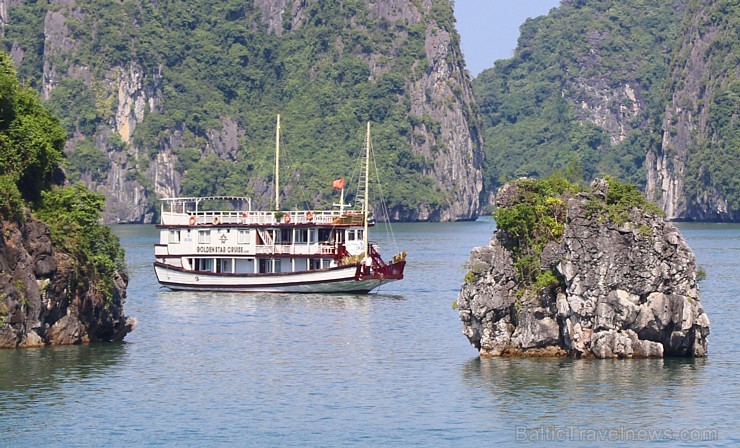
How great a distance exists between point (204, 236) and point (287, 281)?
19.6ft

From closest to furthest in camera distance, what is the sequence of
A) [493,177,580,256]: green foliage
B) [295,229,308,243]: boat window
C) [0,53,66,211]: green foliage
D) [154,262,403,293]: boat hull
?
[493,177,580,256]: green foliage < [0,53,66,211]: green foliage < [154,262,403,293]: boat hull < [295,229,308,243]: boat window

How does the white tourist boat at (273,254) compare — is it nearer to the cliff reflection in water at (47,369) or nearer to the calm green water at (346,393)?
the calm green water at (346,393)

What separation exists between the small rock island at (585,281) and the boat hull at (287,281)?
34.8 m

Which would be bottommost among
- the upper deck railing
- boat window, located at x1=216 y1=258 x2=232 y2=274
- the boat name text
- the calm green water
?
the calm green water

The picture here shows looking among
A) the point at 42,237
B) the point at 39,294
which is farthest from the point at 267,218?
the point at 39,294

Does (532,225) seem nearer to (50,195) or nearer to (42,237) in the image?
(42,237)

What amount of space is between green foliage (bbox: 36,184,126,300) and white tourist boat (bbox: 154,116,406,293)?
3069 cm

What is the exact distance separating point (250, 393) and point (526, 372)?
850cm

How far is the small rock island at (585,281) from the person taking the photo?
4506 centimetres

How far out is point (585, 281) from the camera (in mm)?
45094

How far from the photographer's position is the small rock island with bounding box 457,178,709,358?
4506 cm

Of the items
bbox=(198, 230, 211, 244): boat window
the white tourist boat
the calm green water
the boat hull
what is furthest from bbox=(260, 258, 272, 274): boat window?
the calm green water

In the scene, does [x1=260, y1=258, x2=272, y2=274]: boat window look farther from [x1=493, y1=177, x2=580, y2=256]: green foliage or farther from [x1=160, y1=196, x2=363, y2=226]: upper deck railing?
[x1=493, y1=177, x2=580, y2=256]: green foliage

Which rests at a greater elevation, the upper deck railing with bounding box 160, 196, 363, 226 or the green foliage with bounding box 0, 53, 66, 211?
the green foliage with bounding box 0, 53, 66, 211
